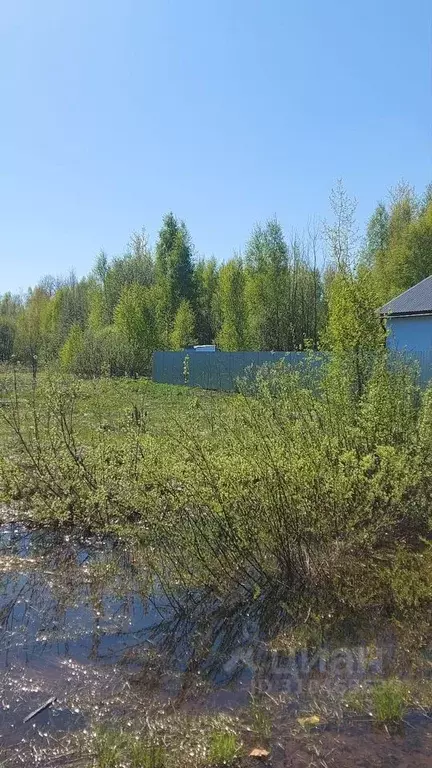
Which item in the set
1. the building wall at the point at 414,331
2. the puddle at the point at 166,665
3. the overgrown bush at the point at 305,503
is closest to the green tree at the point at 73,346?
the building wall at the point at 414,331

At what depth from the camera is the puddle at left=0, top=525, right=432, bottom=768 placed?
3102mm

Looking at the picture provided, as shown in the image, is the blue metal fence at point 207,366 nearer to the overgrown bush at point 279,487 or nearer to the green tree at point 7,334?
the green tree at point 7,334

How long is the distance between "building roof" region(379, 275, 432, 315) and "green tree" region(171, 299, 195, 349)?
14.6m

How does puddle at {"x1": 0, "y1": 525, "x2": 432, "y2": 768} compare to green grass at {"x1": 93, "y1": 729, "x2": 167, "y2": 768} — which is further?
puddle at {"x1": 0, "y1": 525, "x2": 432, "y2": 768}

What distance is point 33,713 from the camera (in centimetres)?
334

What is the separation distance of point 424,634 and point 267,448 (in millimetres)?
1616

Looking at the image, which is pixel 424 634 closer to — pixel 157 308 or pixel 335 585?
pixel 335 585

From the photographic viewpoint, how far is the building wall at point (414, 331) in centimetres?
2194

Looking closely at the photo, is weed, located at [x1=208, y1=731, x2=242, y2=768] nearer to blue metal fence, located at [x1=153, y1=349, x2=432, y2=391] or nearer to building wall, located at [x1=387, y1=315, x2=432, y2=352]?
blue metal fence, located at [x1=153, y1=349, x2=432, y2=391]

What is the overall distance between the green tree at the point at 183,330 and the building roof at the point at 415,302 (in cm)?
1460

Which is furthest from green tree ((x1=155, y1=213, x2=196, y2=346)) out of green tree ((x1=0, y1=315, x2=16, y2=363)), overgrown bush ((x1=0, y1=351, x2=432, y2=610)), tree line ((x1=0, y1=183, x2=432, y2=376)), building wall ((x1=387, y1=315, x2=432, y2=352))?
overgrown bush ((x1=0, y1=351, x2=432, y2=610))

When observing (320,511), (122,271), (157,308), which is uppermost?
(122,271)

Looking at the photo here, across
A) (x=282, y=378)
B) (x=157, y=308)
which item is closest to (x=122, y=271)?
(x=157, y=308)

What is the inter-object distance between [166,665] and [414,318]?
20171 mm
